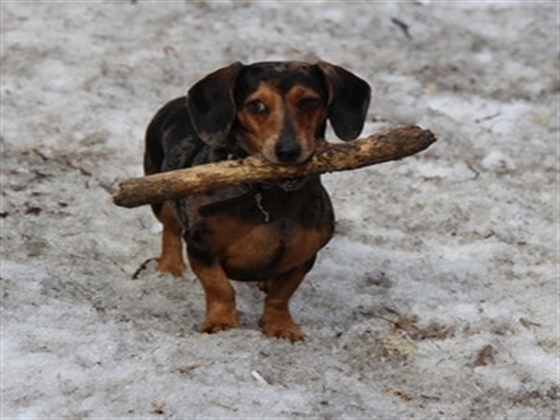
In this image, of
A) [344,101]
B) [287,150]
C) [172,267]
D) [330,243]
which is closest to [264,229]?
[287,150]

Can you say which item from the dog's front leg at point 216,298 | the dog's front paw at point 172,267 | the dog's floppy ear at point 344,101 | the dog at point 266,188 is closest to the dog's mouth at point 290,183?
the dog at point 266,188

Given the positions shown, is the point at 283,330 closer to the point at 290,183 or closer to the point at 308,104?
the point at 290,183

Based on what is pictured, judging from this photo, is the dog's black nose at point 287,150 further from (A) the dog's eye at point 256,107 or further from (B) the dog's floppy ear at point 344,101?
(B) the dog's floppy ear at point 344,101

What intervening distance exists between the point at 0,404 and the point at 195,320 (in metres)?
1.21

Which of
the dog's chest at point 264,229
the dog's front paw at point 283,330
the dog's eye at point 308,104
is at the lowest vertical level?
the dog's front paw at point 283,330

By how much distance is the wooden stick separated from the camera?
14.5 feet

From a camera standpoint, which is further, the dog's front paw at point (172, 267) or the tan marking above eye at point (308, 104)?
the dog's front paw at point (172, 267)

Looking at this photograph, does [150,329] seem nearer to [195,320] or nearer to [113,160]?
[195,320]

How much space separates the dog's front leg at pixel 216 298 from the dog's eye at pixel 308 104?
797mm

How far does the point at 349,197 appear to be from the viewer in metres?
6.73

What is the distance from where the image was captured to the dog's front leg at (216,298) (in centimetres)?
487

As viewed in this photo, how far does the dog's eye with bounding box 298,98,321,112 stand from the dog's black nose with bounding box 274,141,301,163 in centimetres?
21

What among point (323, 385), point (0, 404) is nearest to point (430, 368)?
point (323, 385)

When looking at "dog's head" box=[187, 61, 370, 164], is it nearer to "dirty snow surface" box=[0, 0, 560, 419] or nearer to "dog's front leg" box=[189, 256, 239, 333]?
"dog's front leg" box=[189, 256, 239, 333]
